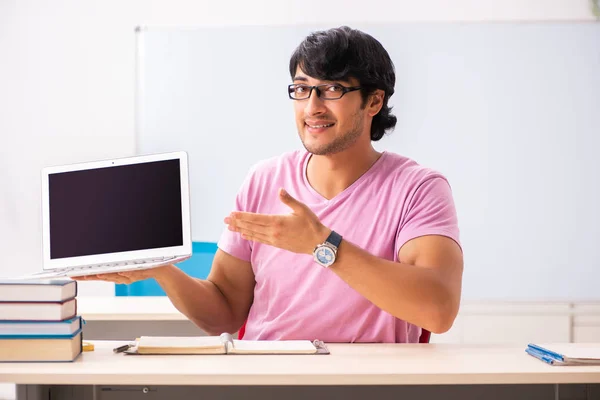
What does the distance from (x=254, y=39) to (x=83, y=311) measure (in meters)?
1.70

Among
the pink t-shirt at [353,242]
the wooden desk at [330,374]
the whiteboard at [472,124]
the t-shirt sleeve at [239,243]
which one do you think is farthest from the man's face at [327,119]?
the whiteboard at [472,124]

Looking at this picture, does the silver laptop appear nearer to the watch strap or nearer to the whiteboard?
the watch strap

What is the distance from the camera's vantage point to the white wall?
3629mm

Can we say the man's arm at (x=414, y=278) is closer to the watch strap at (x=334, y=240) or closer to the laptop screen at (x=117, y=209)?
the watch strap at (x=334, y=240)

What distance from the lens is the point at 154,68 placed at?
11.6 ft

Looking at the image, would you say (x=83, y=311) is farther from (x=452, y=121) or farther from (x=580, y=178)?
(x=580, y=178)

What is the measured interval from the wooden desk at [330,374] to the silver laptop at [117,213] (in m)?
0.21

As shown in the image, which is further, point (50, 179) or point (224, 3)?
point (224, 3)

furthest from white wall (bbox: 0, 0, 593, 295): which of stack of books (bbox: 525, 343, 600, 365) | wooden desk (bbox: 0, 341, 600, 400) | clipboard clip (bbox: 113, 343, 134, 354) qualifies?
stack of books (bbox: 525, 343, 600, 365)

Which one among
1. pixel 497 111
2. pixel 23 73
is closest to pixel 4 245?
pixel 23 73

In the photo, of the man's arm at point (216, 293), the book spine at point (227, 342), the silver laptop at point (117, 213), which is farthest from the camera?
the man's arm at point (216, 293)

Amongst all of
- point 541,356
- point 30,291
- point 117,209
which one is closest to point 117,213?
point 117,209

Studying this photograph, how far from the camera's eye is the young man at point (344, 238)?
149cm

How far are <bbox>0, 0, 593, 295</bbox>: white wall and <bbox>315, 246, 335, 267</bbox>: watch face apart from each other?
2.45 meters
